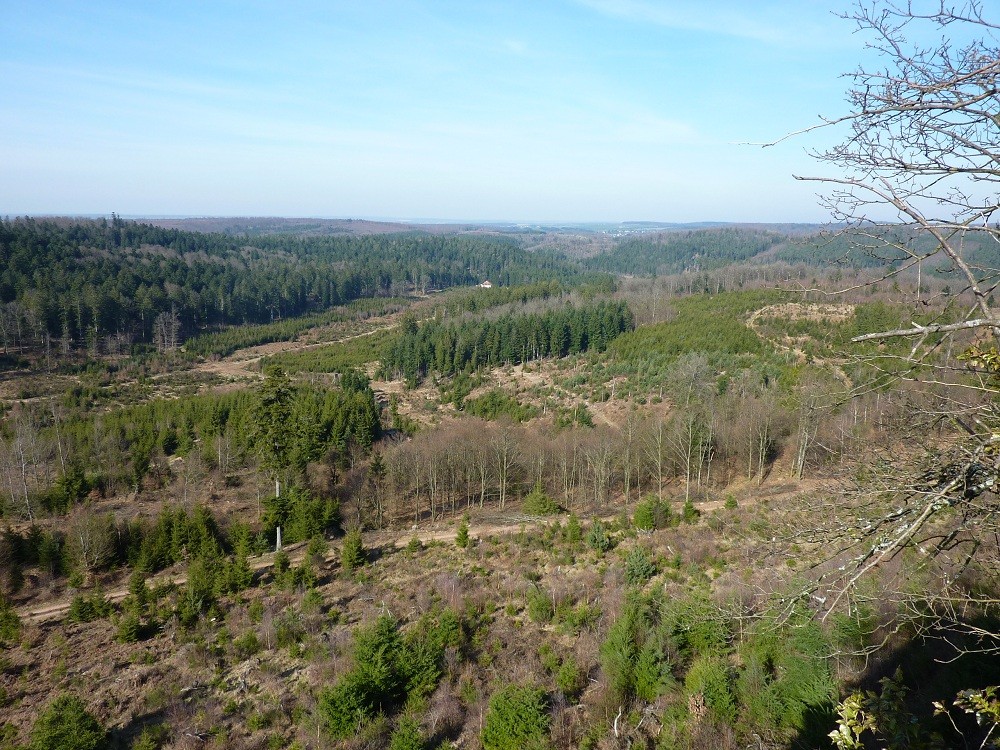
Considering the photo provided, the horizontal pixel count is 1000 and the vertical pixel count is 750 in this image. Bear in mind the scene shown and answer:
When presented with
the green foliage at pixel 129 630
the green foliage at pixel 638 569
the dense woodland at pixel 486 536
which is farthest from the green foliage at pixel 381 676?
the green foliage at pixel 129 630

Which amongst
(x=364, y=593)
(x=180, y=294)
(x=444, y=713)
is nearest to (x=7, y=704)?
(x=364, y=593)

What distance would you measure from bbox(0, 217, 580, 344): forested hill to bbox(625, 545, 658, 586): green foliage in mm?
58010

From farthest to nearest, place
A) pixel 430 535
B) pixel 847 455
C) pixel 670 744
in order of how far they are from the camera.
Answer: pixel 430 535
pixel 670 744
pixel 847 455

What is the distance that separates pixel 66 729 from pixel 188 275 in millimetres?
79982

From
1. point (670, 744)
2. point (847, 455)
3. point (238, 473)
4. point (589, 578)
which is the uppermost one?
point (847, 455)

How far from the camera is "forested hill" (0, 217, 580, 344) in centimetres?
5700

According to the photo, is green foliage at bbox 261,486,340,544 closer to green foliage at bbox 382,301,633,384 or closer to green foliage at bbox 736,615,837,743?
green foliage at bbox 736,615,837,743

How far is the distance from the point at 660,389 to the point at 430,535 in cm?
1950

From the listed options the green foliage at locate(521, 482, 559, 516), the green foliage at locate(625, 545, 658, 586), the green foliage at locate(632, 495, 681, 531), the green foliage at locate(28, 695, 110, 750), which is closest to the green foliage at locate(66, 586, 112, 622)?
the green foliage at locate(28, 695, 110, 750)

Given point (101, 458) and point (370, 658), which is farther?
point (101, 458)

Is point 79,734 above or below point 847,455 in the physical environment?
below

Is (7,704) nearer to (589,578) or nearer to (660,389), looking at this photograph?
(589,578)

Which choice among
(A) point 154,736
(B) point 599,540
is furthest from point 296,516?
(B) point 599,540

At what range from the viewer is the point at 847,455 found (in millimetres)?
4070
